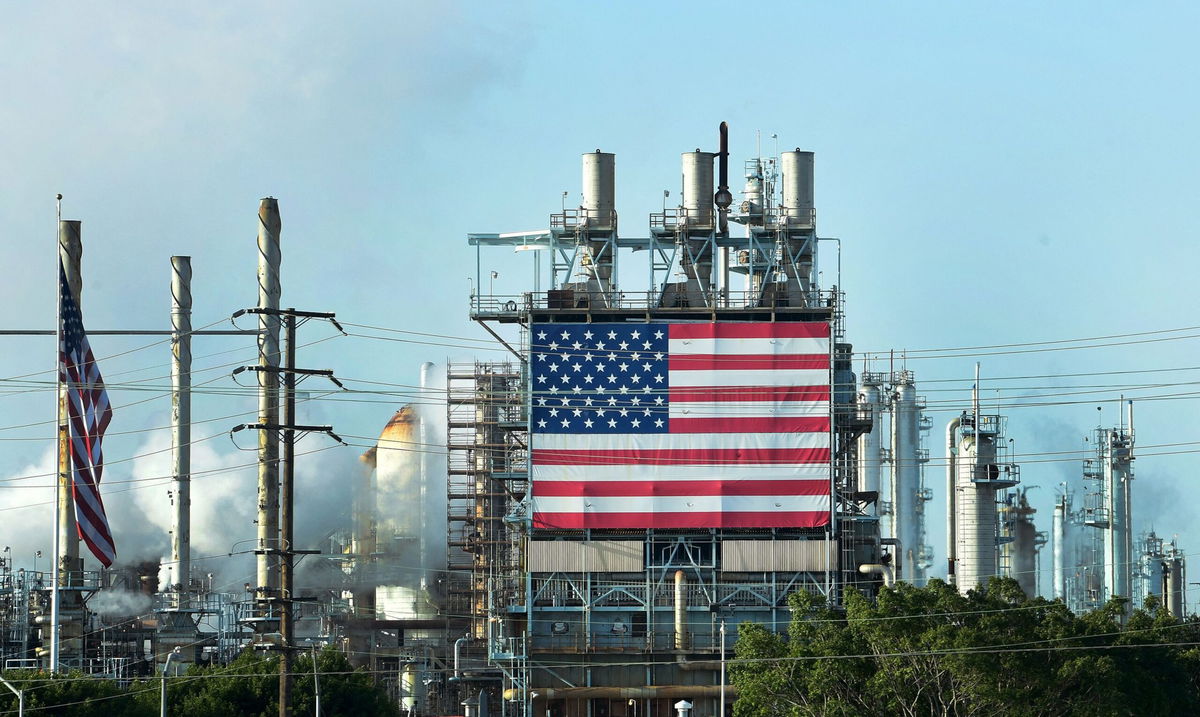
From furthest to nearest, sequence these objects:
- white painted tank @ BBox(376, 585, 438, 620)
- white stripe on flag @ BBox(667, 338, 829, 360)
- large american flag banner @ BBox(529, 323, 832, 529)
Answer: white painted tank @ BBox(376, 585, 438, 620), white stripe on flag @ BBox(667, 338, 829, 360), large american flag banner @ BBox(529, 323, 832, 529)

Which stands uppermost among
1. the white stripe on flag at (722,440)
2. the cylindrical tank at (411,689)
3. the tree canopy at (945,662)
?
the white stripe on flag at (722,440)

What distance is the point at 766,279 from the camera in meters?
99.3

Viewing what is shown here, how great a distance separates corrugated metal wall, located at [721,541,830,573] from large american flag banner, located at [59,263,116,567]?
29.9 metres

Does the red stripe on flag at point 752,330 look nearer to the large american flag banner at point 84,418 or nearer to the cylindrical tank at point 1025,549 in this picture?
the large american flag banner at point 84,418

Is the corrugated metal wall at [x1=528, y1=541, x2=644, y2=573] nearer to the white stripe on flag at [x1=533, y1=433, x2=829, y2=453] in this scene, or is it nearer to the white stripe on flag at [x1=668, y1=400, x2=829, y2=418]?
the white stripe on flag at [x1=533, y1=433, x2=829, y2=453]

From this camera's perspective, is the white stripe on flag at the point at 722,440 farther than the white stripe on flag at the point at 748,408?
No

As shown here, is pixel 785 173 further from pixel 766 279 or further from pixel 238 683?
pixel 238 683

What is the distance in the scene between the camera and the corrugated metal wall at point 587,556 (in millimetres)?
95938

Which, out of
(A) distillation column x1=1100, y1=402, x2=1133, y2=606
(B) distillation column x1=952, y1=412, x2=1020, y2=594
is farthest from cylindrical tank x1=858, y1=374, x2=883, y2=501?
(B) distillation column x1=952, y1=412, x2=1020, y2=594

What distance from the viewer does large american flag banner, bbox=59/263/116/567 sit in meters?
90.6

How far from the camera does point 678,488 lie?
95.4 meters

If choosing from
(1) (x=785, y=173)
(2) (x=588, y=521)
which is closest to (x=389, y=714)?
(2) (x=588, y=521)

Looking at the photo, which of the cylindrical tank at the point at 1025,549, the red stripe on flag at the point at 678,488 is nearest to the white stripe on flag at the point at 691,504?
the red stripe on flag at the point at 678,488

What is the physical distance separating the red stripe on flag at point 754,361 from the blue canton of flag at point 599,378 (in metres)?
0.86
